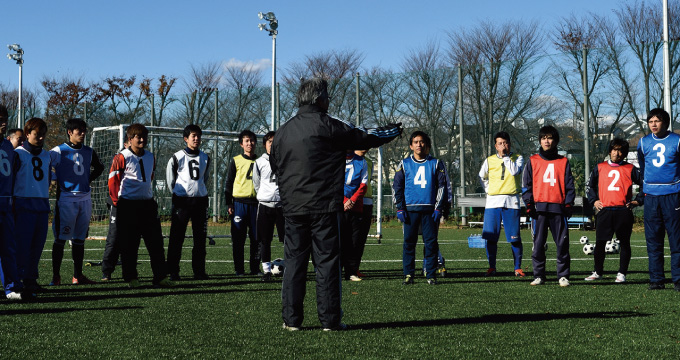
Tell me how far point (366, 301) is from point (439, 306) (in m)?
0.75

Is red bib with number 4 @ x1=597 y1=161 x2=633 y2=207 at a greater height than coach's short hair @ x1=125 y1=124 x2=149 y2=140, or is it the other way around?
coach's short hair @ x1=125 y1=124 x2=149 y2=140

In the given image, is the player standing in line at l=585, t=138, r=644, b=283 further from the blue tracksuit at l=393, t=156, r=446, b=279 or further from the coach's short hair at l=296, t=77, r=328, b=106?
the coach's short hair at l=296, t=77, r=328, b=106

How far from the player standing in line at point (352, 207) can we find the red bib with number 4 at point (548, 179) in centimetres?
211

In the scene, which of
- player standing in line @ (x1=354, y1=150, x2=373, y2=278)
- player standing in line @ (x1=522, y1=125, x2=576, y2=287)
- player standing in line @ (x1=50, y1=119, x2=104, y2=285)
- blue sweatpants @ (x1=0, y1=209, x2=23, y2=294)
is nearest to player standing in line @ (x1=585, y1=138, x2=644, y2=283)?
player standing in line @ (x1=522, y1=125, x2=576, y2=287)

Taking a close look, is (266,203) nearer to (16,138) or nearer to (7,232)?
(16,138)

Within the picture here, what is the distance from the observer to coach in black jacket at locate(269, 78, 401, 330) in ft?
17.5

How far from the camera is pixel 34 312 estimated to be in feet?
20.6

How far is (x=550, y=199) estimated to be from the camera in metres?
8.61

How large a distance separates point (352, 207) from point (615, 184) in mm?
3350

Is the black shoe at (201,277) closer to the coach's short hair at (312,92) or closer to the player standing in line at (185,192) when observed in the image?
the player standing in line at (185,192)

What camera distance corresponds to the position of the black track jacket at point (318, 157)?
5.36m

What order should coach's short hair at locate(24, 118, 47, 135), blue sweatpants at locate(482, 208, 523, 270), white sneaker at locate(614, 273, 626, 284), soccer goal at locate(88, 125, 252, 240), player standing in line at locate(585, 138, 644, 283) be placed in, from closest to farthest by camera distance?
coach's short hair at locate(24, 118, 47, 135), white sneaker at locate(614, 273, 626, 284), player standing in line at locate(585, 138, 644, 283), blue sweatpants at locate(482, 208, 523, 270), soccer goal at locate(88, 125, 252, 240)

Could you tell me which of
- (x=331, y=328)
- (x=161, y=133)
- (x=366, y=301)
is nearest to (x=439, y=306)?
(x=366, y=301)

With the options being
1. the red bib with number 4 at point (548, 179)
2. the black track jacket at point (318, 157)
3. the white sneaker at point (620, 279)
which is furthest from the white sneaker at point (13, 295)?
the white sneaker at point (620, 279)
